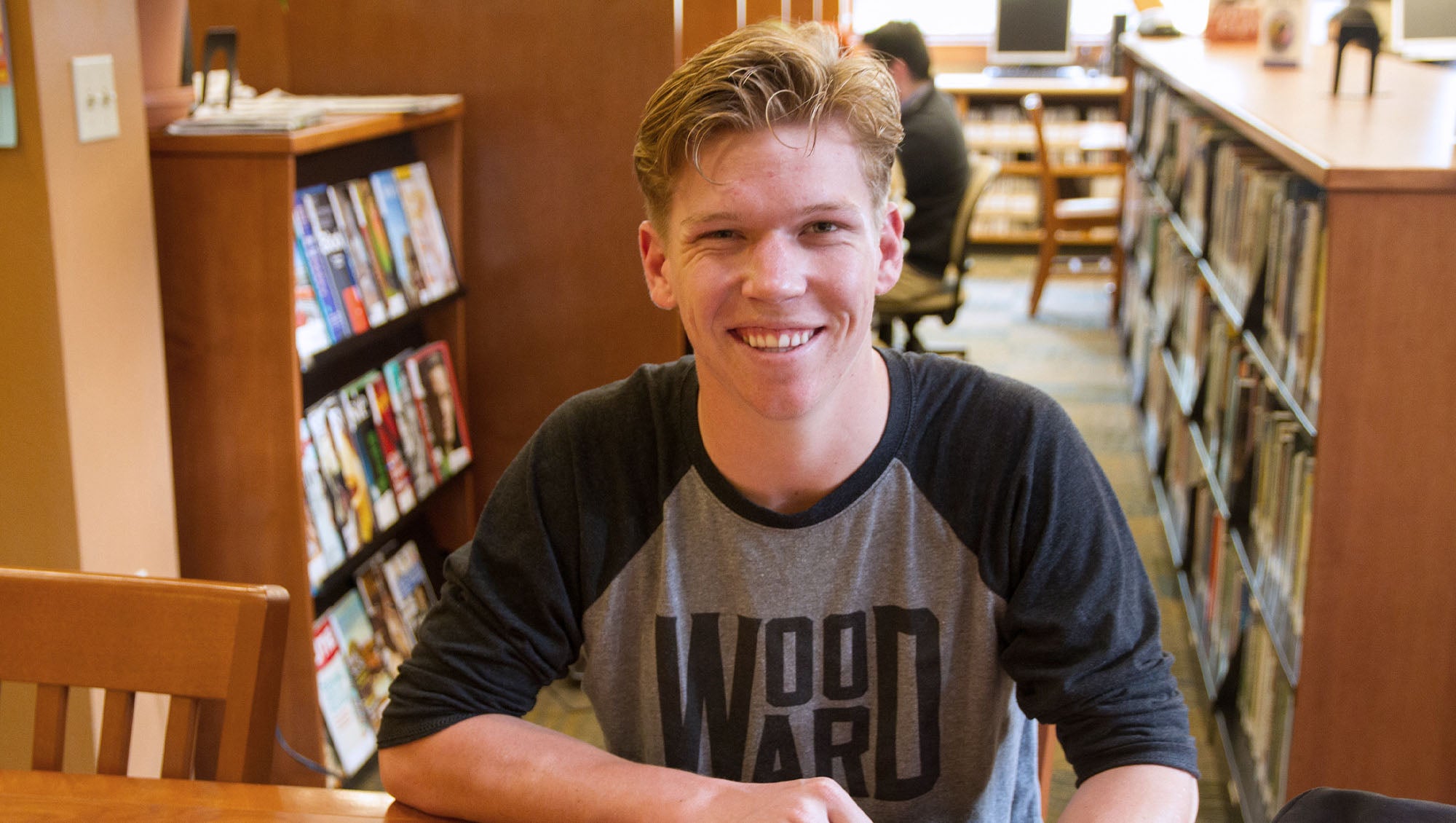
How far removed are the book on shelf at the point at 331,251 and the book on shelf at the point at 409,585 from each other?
0.58 meters

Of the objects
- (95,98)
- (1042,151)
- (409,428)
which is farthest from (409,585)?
(1042,151)

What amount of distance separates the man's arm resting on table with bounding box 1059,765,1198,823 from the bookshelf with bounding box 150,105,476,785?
1556 mm

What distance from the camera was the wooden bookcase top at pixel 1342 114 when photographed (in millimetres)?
1763

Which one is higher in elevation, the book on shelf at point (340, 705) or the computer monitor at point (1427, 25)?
the computer monitor at point (1427, 25)

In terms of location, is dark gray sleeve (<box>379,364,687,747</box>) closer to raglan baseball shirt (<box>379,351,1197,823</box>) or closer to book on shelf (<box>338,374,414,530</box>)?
raglan baseball shirt (<box>379,351,1197,823</box>)

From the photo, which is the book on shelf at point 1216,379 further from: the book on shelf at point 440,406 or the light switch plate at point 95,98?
the light switch plate at point 95,98

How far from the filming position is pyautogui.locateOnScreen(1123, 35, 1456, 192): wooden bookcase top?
176 centimetres

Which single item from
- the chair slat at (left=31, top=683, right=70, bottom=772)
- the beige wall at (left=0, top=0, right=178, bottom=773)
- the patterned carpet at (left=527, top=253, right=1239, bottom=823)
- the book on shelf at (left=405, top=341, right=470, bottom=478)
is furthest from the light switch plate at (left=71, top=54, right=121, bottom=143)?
the patterned carpet at (left=527, top=253, right=1239, bottom=823)

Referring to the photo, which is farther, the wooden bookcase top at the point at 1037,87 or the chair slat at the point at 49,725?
the wooden bookcase top at the point at 1037,87

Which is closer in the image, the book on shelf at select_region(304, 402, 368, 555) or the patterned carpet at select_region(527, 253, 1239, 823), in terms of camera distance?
the book on shelf at select_region(304, 402, 368, 555)

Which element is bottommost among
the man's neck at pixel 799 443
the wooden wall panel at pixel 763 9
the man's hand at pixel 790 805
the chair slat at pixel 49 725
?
the chair slat at pixel 49 725

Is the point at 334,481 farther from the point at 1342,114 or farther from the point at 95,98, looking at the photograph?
the point at 1342,114

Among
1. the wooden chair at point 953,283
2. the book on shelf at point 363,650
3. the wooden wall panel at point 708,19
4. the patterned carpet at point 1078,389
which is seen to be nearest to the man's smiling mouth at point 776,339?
the patterned carpet at point 1078,389

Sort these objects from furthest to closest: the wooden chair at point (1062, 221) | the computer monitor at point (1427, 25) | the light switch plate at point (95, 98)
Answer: the wooden chair at point (1062, 221)
the computer monitor at point (1427, 25)
the light switch plate at point (95, 98)
